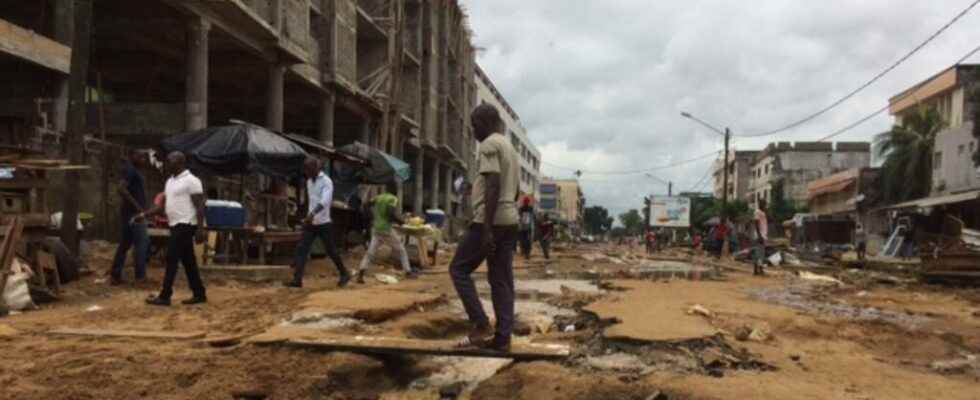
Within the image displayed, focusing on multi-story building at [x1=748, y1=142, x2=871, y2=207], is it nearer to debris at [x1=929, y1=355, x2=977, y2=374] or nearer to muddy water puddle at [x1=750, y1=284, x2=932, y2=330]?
muddy water puddle at [x1=750, y1=284, x2=932, y2=330]

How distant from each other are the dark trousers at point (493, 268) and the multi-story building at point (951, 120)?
93.0 ft

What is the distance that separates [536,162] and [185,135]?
3521 inches

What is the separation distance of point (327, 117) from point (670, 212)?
32.0 meters

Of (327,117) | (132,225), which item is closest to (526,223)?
(327,117)

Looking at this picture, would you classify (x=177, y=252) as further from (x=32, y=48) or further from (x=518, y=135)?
(x=518, y=135)

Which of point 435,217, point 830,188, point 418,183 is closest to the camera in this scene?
point 435,217

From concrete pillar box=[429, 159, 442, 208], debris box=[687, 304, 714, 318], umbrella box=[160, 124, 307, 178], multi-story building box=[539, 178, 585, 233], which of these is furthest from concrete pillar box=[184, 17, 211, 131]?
multi-story building box=[539, 178, 585, 233]

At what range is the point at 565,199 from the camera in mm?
120938

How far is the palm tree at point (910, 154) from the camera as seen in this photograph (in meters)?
37.1

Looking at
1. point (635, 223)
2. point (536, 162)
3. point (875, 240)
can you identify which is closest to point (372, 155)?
point (875, 240)

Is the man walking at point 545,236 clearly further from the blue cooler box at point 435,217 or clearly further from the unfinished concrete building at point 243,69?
the unfinished concrete building at point 243,69

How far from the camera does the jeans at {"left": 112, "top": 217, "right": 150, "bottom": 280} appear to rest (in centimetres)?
864

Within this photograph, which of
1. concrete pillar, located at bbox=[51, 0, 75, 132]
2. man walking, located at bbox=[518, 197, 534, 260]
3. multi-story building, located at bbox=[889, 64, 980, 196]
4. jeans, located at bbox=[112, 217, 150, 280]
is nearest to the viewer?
jeans, located at bbox=[112, 217, 150, 280]

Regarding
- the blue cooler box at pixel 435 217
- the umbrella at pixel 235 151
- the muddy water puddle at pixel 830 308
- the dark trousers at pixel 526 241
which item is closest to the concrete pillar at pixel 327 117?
the blue cooler box at pixel 435 217
